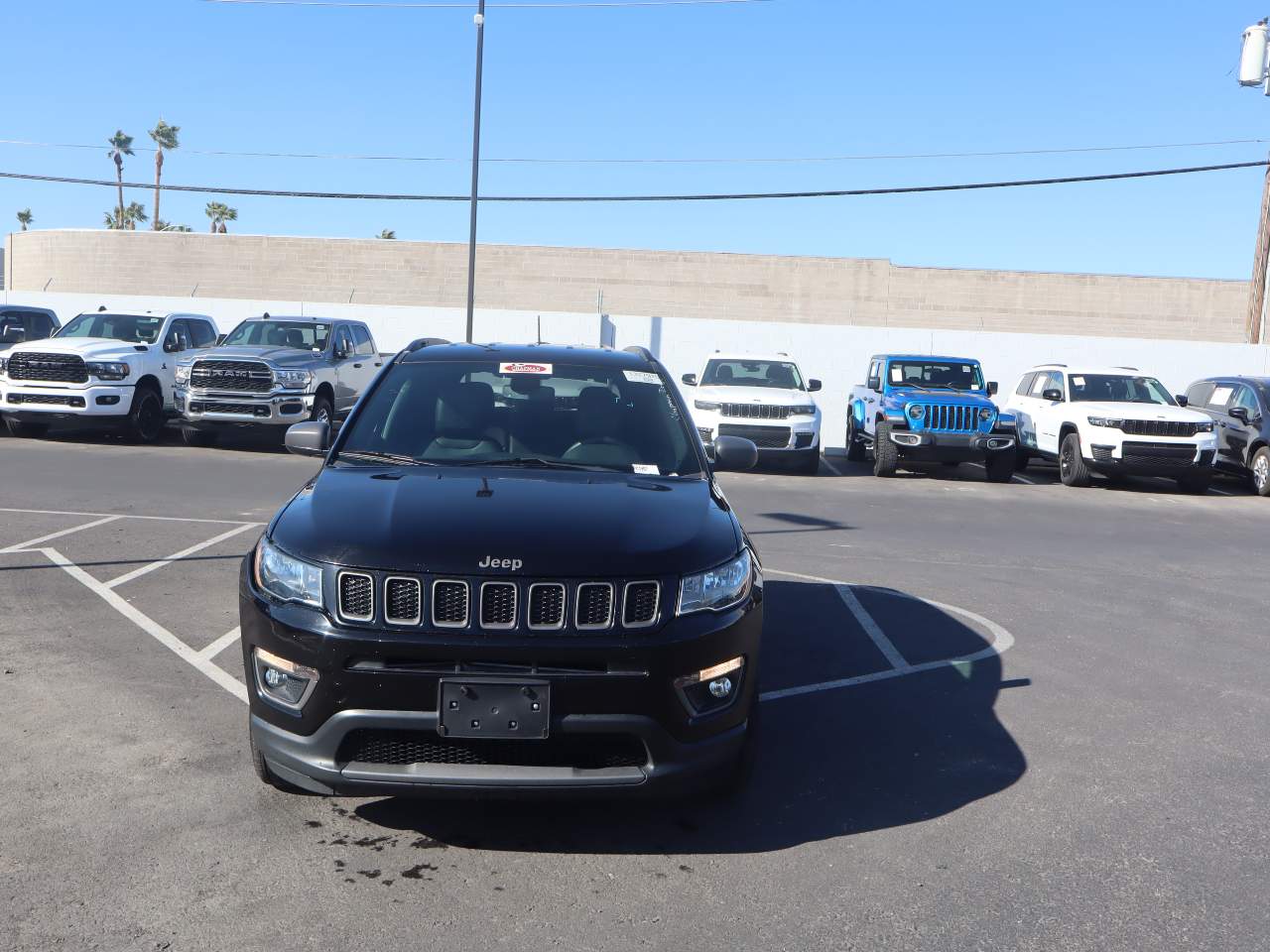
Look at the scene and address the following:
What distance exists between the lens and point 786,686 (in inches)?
230

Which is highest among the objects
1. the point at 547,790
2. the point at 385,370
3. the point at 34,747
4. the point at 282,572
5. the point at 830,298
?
the point at 830,298

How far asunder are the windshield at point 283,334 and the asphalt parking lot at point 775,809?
33.9ft

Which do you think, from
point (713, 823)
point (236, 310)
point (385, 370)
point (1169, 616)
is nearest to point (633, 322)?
point (236, 310)

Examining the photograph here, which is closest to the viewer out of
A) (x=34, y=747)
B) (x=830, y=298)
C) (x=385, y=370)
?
(x=34, y=747)

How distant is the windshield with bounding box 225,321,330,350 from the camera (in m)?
18.5

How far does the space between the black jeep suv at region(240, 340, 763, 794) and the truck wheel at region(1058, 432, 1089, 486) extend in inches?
547

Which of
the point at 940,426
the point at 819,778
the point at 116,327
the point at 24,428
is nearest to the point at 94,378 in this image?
the point at 116,327

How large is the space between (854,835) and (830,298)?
134ft

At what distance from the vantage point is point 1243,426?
17.5m

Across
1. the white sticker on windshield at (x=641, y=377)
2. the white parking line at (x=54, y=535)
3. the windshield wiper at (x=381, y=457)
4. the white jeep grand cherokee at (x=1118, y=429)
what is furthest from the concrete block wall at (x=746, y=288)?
the windshield wiper at (x=381, y=457)

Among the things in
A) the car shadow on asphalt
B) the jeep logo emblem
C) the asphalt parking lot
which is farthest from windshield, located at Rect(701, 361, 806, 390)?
the jeep logo emblem

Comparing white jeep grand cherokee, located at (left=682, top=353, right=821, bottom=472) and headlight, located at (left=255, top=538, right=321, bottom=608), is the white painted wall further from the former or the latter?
headlight, located at (left=255, top=538, right=321, bottom=608)

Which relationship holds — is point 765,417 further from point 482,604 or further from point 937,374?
point 482,604

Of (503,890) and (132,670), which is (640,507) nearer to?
(503,890)
